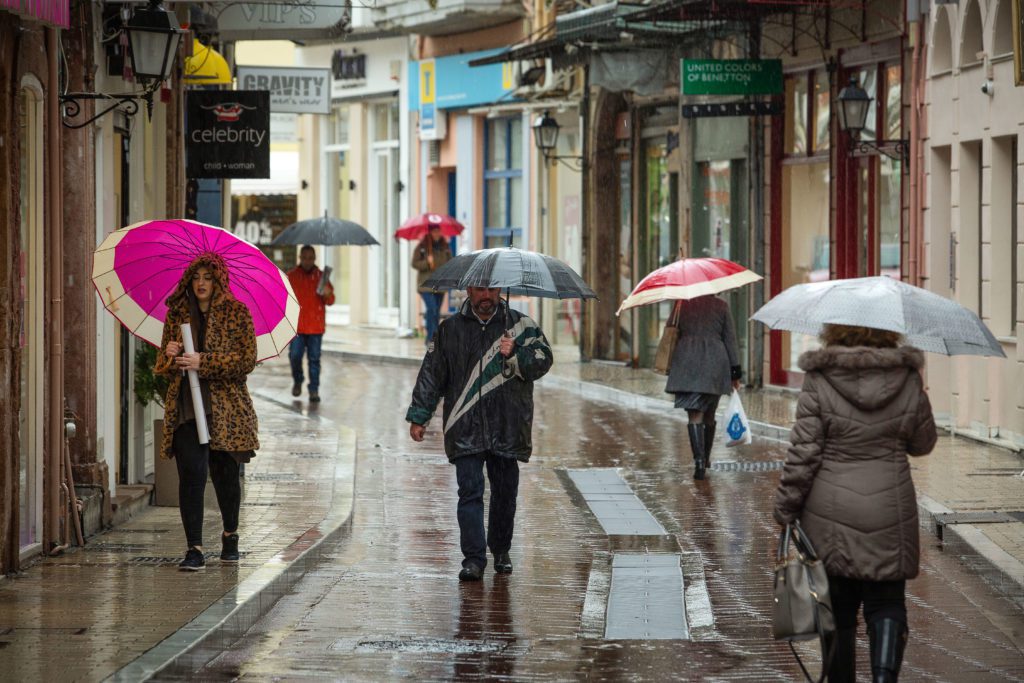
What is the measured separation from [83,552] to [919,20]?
38.8 feet

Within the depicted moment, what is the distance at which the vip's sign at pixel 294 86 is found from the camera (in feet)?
71.8

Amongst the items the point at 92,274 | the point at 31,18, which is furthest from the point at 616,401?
the point at 31,18

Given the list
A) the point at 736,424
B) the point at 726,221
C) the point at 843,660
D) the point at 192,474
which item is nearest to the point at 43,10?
the point at 192,474

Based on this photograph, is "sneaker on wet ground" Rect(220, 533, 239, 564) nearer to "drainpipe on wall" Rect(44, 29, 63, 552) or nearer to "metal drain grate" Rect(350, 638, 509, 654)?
"drainpipe on wall" Rect(44, 29, 63, 552)

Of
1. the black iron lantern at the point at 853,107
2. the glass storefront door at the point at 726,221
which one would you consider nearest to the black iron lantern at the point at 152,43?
the black iron lantern at the point at 853,107

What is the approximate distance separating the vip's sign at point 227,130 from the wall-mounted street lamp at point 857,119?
6528 millimetres

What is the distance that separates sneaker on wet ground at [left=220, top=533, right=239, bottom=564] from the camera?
10.3 meters

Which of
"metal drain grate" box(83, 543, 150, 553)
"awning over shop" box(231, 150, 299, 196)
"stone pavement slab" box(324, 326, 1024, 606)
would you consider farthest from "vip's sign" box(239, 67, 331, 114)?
"awning over shop" box(231, 150, 299, 196)

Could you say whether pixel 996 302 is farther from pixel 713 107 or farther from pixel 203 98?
pixel 203 98

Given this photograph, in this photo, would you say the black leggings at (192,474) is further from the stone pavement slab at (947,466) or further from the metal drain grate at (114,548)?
the stone pavement slab at (947,466)

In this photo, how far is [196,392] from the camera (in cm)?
1011

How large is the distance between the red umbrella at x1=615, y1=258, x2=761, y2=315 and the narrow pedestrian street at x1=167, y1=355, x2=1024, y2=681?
59.0 inches

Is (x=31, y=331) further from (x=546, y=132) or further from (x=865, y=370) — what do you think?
(x=546, y=132)

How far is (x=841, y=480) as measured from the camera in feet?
22.9
